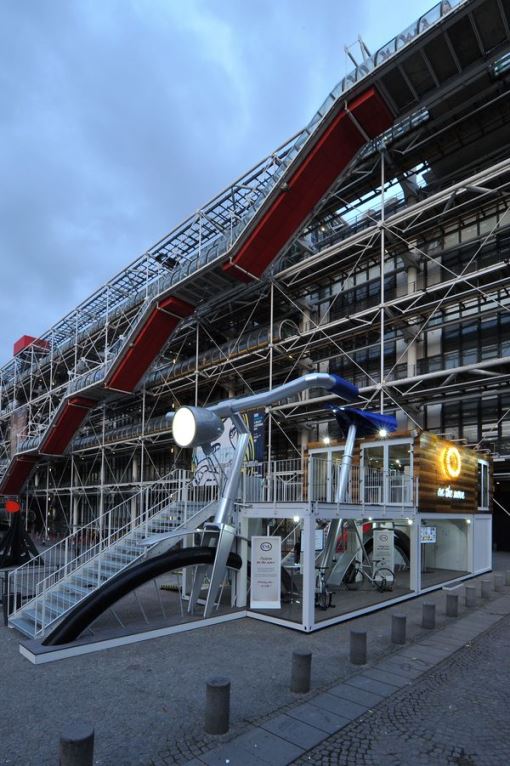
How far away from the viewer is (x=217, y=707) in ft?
18.9

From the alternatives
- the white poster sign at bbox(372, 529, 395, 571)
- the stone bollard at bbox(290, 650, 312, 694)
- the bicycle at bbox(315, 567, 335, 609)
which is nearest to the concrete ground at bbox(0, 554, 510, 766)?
the stone bollard at bbox(290, 650, 312, 694)

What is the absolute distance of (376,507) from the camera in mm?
13109

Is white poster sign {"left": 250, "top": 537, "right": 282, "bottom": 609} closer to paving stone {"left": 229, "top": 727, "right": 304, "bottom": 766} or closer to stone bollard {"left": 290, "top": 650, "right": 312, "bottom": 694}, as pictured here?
stone bollard {"left": 290, "top": 650, "right": 312, "bottom": 694}

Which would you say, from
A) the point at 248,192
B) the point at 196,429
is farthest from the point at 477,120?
the point at 196,429

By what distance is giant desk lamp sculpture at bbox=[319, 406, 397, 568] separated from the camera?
12352 millimetres

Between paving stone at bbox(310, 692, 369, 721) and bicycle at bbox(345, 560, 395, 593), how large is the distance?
7.50 m

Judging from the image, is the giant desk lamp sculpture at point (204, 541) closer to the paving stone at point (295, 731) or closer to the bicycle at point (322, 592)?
the bicycle at point (322, 592)

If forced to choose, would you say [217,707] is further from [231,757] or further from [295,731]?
[295,731]

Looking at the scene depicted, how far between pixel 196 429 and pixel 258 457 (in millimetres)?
10597

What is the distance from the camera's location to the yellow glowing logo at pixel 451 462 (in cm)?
1600

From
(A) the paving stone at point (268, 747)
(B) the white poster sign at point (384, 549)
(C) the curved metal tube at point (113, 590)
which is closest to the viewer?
(A) the paving stone at point (268, 747)

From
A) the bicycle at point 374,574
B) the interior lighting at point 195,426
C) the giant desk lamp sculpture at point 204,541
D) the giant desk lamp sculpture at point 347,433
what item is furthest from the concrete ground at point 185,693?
the interior lighting at point 195,426

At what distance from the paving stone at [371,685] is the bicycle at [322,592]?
13.5 ft

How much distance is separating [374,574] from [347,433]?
416cm
